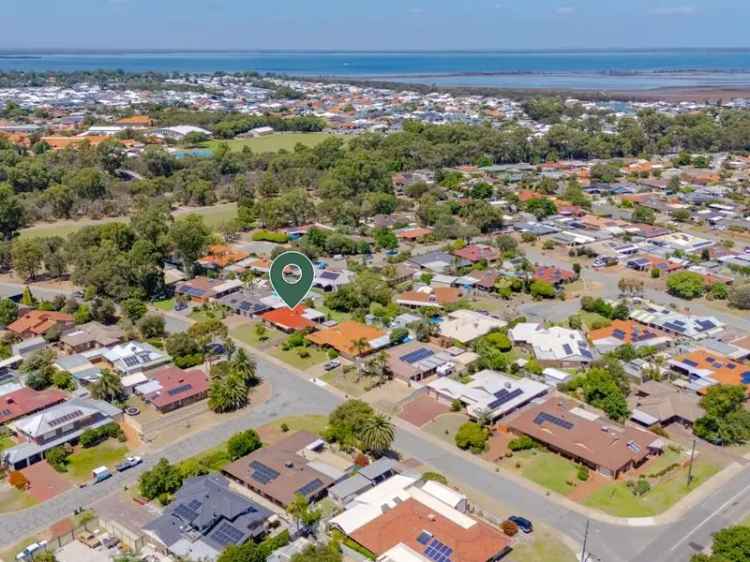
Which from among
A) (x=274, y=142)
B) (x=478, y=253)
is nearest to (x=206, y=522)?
(x=478, y=253)

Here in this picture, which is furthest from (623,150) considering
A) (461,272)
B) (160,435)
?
(160,435)

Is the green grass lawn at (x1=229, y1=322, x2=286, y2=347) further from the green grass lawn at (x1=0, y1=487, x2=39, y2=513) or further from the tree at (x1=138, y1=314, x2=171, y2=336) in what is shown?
the green grass lawn at (x1=0, y1=487, x2=39, y2=513)

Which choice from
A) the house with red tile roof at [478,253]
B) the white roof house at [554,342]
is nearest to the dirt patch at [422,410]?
the white roof house at [554,342]

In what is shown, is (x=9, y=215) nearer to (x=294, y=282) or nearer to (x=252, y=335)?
(x=252, y=335)

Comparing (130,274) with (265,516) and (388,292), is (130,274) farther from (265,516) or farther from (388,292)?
(265,516)

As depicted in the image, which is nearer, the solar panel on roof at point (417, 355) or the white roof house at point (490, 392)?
the white roof house at point (490, 392)

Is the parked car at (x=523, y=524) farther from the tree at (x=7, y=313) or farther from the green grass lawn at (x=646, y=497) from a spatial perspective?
the tree at (x=7, y=313)
